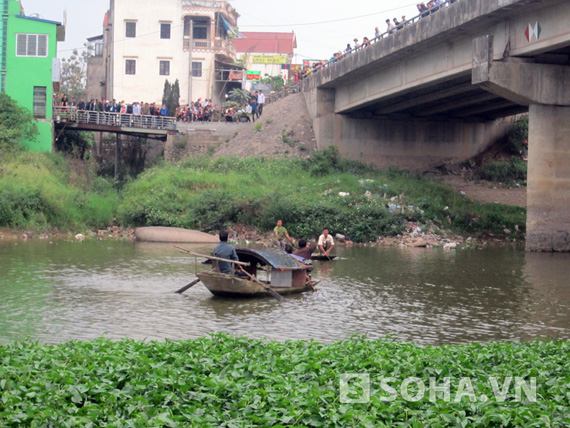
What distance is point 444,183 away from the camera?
1663 inches

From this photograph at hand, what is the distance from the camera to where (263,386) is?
313 inches

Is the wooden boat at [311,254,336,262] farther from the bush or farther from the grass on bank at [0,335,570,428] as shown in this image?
the bush

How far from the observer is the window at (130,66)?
202ft

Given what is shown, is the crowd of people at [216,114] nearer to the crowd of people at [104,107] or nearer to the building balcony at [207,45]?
the crowd of people at [104,107]

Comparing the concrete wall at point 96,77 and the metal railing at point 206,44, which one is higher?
the metal railing at point 206,44

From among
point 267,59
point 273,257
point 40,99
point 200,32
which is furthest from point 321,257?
point 267,59

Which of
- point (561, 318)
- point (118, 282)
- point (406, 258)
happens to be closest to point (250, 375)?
point (561, 318)

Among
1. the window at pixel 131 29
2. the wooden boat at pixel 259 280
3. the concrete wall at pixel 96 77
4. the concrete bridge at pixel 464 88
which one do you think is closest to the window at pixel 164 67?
the window at pixel 131 29

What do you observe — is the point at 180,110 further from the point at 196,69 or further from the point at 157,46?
the point at 157,46

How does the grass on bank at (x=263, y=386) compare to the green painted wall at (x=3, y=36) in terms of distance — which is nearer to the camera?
the grass on bank at (x=263, y=386)

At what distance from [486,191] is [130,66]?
33548 millimetres

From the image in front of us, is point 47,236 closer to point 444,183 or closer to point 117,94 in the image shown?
point 444,183

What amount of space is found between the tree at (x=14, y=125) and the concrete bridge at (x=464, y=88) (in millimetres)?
16958

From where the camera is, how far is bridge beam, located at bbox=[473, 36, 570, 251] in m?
27.2
